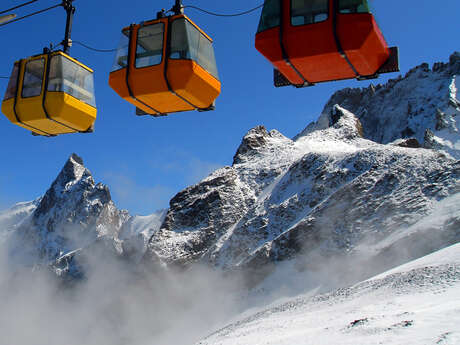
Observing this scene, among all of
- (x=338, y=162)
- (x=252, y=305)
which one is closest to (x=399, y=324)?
(x=252, y=305)

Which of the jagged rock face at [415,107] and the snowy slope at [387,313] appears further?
the jagged rock face at [415,107]

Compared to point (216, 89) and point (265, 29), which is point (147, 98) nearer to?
point (216, 89)

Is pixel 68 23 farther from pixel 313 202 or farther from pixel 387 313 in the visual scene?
pixel 313 202

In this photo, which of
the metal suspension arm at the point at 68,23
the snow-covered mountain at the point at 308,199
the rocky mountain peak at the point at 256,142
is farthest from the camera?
the rocky mountain peak at the point at 256,142

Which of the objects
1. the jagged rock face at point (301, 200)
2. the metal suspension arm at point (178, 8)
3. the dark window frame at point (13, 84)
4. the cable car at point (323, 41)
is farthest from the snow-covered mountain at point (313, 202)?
the dark window frame at point (13, 84)

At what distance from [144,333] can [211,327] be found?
17.1 m

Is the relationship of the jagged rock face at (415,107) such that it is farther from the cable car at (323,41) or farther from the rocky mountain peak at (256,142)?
the cable car at (323,41)

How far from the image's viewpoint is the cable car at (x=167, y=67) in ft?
36.5

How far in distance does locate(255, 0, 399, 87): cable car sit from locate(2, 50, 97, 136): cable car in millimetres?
5223

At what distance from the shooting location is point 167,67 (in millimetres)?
11148

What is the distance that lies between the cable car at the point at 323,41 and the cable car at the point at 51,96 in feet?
17.1

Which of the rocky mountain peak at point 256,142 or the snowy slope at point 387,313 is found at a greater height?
the rocky mountain peak at point 256,142

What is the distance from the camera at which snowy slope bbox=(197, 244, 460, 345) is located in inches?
742

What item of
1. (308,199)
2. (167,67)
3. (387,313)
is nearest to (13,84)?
(167,67)
